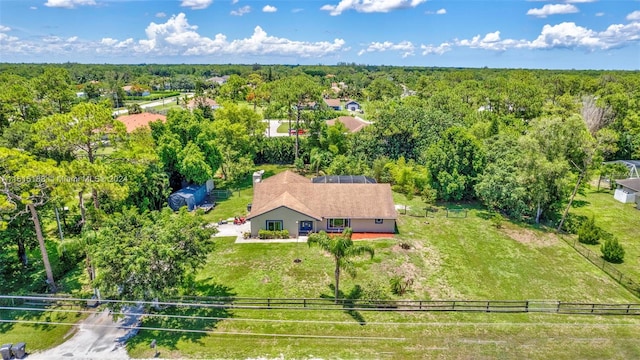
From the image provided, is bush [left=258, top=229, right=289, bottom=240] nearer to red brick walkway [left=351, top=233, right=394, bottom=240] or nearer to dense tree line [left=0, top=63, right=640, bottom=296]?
red brick walkway [left=351, top=233, right=394, bottom=240]

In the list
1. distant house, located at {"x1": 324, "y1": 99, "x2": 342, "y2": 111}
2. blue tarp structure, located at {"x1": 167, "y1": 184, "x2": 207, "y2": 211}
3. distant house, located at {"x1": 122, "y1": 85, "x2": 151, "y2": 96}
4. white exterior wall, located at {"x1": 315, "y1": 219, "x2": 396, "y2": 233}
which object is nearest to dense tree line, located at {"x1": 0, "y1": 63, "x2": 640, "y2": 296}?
blue tarp structure, located at {"x1": 167, "y1": 184, "x2": 207, "y2": 211}

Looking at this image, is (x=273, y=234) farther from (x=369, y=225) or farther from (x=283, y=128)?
(x=283, y=128)

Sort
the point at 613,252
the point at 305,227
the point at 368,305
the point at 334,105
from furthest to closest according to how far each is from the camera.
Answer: the point at 334,105
the point at 305,227
the point at 613,252
the point at 368,305

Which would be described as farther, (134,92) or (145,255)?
(134,92)

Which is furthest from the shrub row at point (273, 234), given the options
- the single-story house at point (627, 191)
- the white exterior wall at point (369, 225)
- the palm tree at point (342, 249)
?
the single-story house at point (627, 191)

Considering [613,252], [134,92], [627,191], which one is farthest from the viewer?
[134,92]

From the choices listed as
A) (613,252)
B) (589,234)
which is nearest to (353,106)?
(589,234)

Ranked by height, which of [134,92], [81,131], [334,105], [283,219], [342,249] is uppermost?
[134,92]
